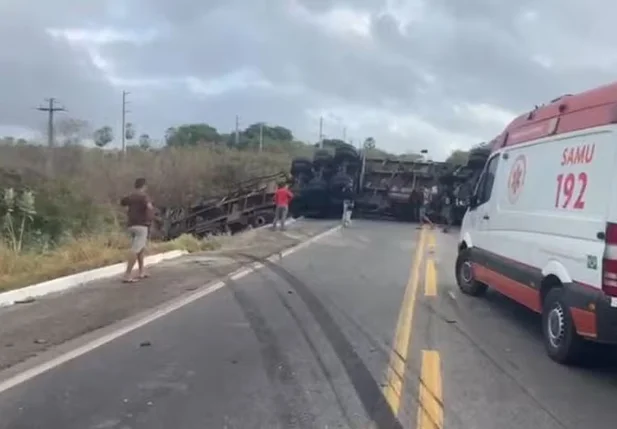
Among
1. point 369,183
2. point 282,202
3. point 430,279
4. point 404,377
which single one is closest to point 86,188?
point 282,202

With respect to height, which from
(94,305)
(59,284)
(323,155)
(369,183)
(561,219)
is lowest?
(59,284)

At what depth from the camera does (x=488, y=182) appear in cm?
1109

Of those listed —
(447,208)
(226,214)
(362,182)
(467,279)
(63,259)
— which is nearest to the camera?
(467,279)

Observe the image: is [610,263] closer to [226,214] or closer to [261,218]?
[261,218]

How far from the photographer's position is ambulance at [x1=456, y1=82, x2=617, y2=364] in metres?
6.89

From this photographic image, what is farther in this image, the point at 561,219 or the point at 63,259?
the point at 63,259

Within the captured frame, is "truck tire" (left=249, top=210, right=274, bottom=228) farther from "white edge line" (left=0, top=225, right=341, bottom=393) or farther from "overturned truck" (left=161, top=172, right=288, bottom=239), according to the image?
"white edge line" (left=0, top=225, right=341, bottom=393)

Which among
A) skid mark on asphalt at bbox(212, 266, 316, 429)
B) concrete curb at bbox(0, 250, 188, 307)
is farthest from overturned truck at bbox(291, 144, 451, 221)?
skid mark on asphalt at bbox(212, 266, 316, 429)

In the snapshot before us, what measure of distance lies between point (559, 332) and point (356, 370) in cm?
211

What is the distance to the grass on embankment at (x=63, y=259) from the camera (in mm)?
12430

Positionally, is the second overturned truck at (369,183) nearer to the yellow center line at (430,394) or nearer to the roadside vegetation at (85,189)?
the roadside vegetation at (85,189)

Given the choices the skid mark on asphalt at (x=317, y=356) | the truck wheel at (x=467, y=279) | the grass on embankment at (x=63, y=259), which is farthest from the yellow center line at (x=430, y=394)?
the grass on embankment at (x=63, y=259)

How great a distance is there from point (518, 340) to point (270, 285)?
515 centimetres

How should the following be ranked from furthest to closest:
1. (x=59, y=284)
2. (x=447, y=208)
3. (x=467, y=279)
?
1. (x=447, y=208)
2. (x=59, y=284)
3. (x=467, y=279)
